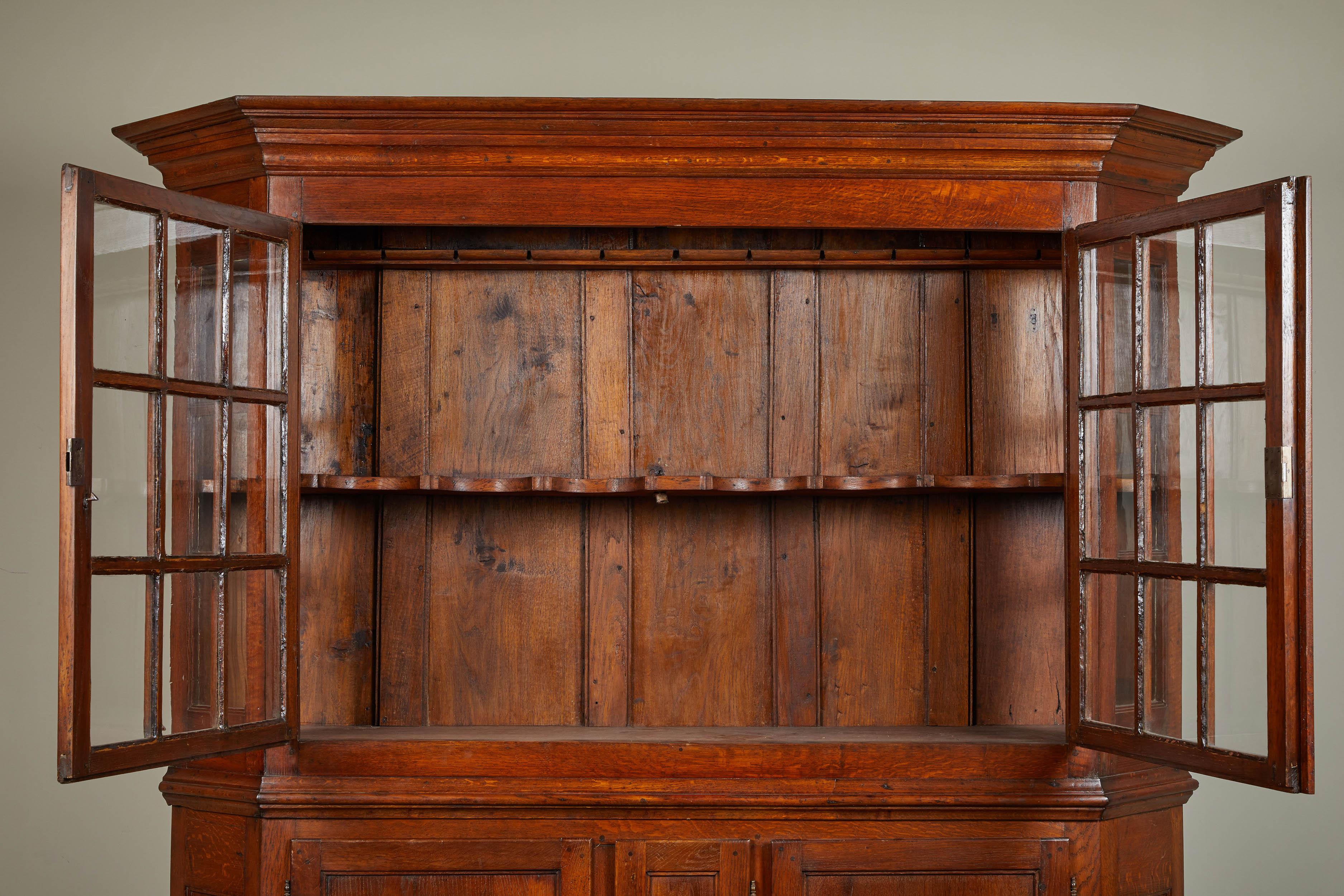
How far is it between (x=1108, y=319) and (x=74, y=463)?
2.03m

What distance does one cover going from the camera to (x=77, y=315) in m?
2.01

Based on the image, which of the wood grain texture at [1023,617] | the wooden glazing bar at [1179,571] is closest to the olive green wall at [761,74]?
the wood grain texture at [1023,617]

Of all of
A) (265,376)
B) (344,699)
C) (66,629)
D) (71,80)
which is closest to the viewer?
(66,629)

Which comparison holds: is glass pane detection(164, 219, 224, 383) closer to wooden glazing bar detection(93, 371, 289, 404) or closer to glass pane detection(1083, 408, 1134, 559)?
wooden glazing bar detection(93, 371, 289, 404)

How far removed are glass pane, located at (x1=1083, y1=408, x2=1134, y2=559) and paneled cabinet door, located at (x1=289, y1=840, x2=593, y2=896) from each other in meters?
1.26

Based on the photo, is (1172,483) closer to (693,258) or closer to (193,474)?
(693,258)

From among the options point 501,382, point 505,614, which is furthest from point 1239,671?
point 501,382

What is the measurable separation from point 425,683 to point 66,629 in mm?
900

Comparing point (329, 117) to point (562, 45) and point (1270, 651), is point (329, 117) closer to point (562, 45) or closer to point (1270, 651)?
point (562, 45)

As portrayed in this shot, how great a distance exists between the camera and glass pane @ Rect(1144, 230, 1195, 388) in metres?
2.25

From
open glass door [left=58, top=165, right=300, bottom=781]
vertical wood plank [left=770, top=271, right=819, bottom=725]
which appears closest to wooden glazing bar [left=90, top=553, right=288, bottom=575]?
open glass door [left=58, top=165, right=300, bottom=781]

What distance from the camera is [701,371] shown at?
9.05 ft

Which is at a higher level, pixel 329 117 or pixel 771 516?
pixel 329 117

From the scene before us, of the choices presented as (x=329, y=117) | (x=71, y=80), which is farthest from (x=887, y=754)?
(x=71, y=80)
